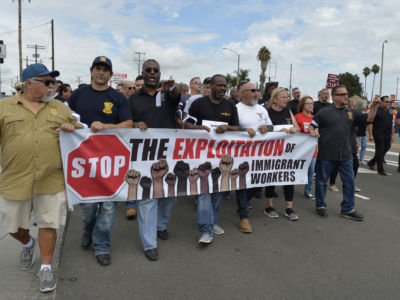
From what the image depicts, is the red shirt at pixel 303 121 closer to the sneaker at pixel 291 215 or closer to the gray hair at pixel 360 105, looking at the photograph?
the gray hair at pixel 360 105

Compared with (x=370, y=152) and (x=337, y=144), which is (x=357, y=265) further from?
(x=370, y=152)

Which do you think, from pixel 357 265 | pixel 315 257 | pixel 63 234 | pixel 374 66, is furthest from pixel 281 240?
pixel 374 66

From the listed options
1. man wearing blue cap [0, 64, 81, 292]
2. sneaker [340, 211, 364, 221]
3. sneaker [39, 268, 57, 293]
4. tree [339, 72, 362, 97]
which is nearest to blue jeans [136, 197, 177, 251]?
man wearing blue cap [0, 64, 81, 292]

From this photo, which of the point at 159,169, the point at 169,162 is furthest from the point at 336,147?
the point at 159,169

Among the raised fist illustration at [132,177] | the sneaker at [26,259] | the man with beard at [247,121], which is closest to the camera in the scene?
the sneaker at [26,259]

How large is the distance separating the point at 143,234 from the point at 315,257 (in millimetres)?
1908

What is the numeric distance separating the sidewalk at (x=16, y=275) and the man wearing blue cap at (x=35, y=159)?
12 cm

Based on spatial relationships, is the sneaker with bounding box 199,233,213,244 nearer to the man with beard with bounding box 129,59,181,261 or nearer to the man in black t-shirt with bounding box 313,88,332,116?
the man with beard with bounding box 129,59,181,261

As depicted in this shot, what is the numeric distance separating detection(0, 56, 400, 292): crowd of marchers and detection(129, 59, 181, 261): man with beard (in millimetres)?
11

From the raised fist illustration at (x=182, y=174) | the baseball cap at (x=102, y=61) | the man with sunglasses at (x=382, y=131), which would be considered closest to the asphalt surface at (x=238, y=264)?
the raised fist illustration at (x=182, y=174)

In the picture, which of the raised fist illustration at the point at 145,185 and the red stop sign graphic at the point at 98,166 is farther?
the raised fist illustration at the point at 145,185

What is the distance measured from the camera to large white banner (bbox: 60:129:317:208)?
3.33m

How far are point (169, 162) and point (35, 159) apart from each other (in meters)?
1.50

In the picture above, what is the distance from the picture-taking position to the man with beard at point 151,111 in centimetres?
348
